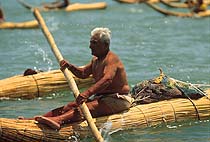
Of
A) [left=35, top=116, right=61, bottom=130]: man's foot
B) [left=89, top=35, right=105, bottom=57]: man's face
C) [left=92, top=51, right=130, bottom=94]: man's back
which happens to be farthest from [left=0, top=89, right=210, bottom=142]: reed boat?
[left=89, top=35, right=105, bottom=57]: man's face

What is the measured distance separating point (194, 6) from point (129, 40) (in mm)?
5618

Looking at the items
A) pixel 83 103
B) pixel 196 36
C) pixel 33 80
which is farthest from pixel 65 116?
pixel 196 36

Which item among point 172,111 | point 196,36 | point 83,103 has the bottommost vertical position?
point 196,36

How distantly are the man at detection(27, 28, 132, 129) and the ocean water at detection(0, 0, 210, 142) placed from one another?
14.0 inches

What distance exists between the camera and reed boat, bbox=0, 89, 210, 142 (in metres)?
6.46

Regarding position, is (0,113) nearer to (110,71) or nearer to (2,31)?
(110,71)

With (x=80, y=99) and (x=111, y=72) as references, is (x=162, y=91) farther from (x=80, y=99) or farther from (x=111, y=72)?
(x=80, y=99)

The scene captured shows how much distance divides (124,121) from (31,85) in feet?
9.29

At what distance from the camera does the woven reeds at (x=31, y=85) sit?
31.0 ft

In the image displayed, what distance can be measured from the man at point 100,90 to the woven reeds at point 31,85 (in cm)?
254

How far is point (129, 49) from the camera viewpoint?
15.1m

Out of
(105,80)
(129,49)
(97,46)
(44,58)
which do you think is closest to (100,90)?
(105,80)

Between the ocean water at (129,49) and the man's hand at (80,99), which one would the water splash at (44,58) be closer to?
the ocean water at (129,49)

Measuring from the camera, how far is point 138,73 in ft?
38.8
